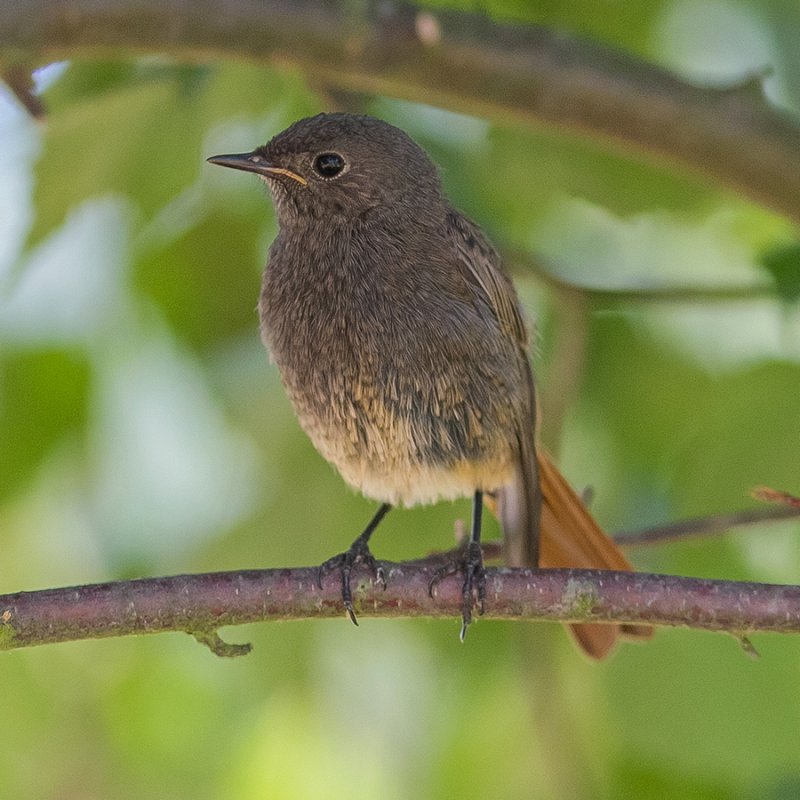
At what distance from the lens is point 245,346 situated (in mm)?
5152

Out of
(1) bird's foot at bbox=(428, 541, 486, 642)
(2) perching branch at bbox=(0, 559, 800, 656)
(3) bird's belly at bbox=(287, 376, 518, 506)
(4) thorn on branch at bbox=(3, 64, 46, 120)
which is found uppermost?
(4) thorn on branch at bbox=(3, 64, 46, 120)

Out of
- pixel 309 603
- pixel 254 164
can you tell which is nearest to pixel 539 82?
pixel 254 164

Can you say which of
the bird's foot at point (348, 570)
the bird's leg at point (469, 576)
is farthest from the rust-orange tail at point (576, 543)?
the bird's foot at point (348, 570)

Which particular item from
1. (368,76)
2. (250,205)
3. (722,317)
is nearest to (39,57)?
(368,76)

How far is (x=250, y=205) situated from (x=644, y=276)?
1.62 meters

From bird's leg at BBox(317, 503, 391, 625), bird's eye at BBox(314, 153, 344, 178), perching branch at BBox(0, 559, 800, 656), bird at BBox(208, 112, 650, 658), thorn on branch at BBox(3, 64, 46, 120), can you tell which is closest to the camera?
perching branch at BBox(0, 559, 800, 656)

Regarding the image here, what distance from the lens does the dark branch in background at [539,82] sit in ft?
13.8

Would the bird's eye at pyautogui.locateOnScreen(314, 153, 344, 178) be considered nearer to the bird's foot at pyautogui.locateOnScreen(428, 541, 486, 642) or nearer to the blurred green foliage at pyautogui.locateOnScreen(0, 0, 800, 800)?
the blurred green foliage at pyautogui.locateOnScreen(0, 0, 800, 800)

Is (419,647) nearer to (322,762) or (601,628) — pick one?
(322,762)

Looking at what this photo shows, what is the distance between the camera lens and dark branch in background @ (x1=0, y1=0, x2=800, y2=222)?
165 inches

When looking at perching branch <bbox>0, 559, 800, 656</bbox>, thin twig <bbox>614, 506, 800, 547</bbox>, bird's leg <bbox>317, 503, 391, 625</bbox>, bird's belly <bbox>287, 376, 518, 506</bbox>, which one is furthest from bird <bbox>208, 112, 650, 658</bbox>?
perching branch <bbox>0, 559, 800, 656</bbox>

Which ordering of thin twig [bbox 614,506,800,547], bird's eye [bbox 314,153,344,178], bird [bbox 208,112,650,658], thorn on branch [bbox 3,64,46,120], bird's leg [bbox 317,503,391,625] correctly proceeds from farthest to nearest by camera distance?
bird's eye [bbox 314,153,344,178]
bird [bbox 208,112,650,658]
thorn on branch [bbox 3,64,46,120]
thin twig [bbox 614,506,800,547]
bird's leg [bbox 317,503,391,625]

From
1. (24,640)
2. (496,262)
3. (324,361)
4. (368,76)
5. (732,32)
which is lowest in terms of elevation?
(24,640)

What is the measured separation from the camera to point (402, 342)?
13.6 feet
